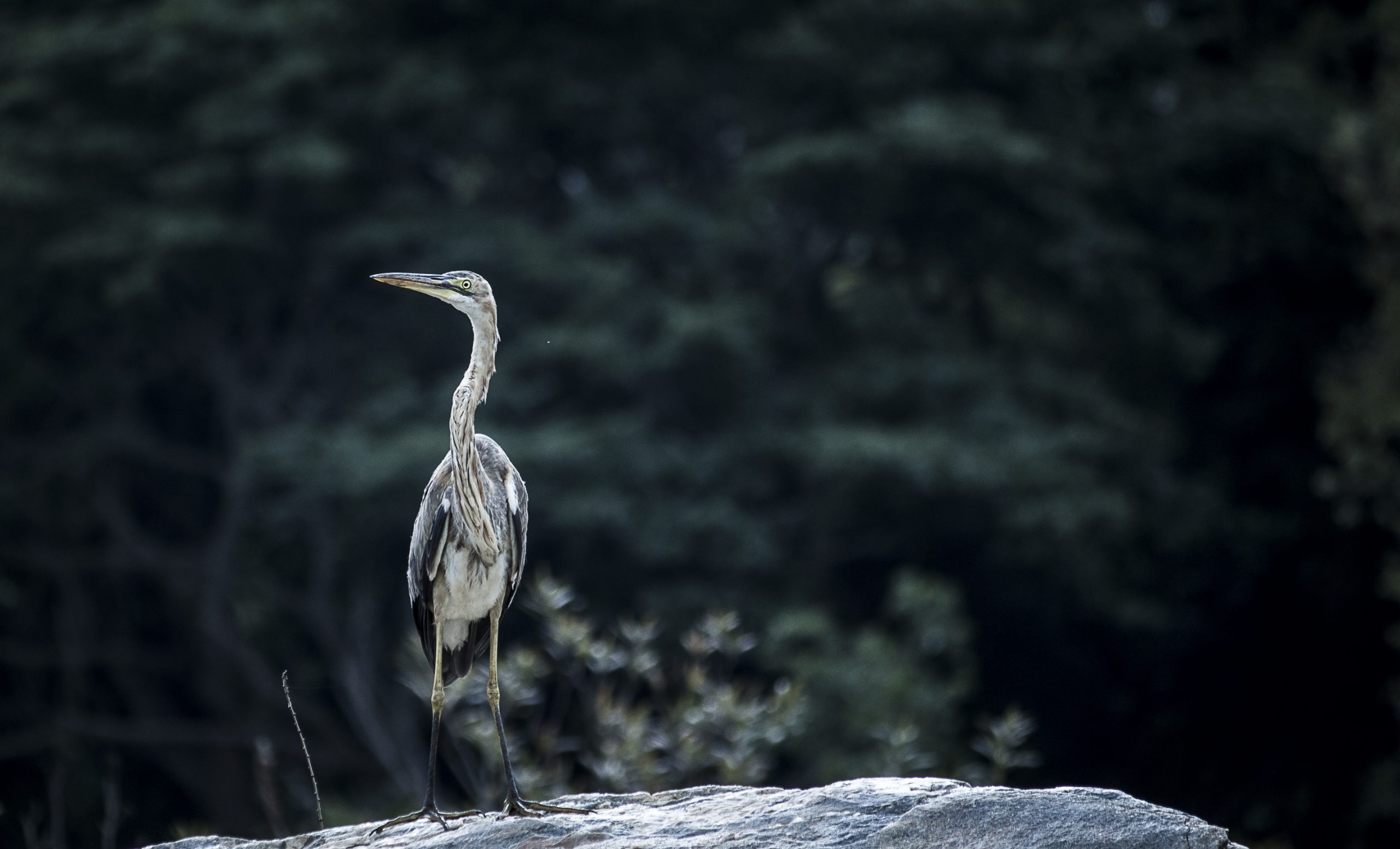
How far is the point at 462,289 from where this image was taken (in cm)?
632

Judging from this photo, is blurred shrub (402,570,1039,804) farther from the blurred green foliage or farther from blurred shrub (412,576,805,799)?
the blurred green foliage

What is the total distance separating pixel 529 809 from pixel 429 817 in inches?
15.0

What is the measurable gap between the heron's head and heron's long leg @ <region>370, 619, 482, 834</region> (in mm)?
1323

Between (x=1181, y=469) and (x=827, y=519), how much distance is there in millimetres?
5037

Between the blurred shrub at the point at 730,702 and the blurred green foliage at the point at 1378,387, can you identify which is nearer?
the blurred shrub at the point at 730,702

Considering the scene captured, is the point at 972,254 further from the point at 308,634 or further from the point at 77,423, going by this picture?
the point at 77,423

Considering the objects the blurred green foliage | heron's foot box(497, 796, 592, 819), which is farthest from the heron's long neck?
the blurred green foliage

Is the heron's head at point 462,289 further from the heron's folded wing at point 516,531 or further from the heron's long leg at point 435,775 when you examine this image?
the heron's long leg at point 435,775

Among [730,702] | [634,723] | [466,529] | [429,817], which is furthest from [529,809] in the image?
[730,702]

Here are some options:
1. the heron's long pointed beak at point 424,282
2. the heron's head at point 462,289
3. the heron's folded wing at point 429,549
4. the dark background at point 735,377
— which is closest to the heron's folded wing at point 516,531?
the heron's folded wing at point 429,549

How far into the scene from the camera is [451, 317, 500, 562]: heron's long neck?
6.12 m

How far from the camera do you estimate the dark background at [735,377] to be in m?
15.2

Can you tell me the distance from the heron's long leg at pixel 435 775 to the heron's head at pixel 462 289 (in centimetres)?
132

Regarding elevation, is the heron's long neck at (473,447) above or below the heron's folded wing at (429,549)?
above
